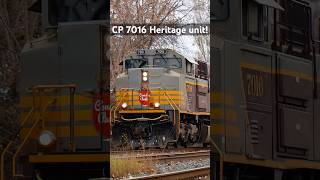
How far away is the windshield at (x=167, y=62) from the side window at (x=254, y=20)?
0.63 m

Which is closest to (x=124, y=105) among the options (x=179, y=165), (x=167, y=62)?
(x=167, y=62)

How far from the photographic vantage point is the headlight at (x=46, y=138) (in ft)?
14.0

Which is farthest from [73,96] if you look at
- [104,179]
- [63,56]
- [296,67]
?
[296,67]

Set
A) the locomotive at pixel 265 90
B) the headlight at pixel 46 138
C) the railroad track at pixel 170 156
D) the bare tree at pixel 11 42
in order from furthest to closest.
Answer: the bare tree at pixel 11 42
the headlight at pixel 46 138
the locomotive at pixel 265 90
the railroad track at pixel 170 156

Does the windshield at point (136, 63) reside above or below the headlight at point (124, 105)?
above

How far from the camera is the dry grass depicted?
376 centimetres

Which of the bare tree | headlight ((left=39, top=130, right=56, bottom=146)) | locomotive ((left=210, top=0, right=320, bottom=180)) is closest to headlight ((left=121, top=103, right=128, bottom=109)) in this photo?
locomotive ((left=210, top=0, right=320, bottom=180))

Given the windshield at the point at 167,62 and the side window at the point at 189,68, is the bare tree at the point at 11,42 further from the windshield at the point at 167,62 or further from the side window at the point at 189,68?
the side window at the point at 189,68

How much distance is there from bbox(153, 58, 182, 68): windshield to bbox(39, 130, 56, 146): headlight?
1011mm

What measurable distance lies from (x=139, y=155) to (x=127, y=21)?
2.77 ft

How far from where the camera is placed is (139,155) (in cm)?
374

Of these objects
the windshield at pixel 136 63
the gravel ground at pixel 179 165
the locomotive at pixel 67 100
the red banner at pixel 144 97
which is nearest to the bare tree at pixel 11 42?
the locomotive at pixel 67 100

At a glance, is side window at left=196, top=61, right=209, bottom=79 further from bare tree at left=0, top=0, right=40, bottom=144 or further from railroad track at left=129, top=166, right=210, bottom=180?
bare tree at left=0, top=0, right=40, bottom=144

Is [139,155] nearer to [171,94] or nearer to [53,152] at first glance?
[171,94]
